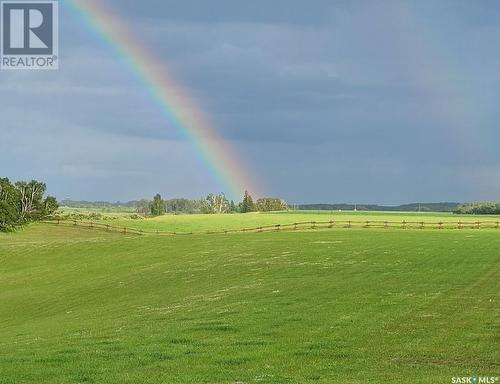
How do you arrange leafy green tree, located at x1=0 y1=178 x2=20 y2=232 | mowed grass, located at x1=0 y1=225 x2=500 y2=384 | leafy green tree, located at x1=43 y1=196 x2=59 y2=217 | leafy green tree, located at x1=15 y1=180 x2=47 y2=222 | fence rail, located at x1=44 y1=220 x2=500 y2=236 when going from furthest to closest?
leafy green tree, located at x1=43 y1=196 x2=59 y2=217
leafy green tree, located at x1=15 y1=180 x2=47 y2=222
fence rail, located at x1=44 y1=220 x2=500 y2=236
leafy green tree, located at x1=0 y1=178 x2=20 y2=232
mowed grass, located at x1=0 y1=225 x2=500 y2=384

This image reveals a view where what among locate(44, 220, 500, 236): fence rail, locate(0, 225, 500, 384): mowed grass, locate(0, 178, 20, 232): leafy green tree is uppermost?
locate(0, 178, 20, 232): leafy green tree

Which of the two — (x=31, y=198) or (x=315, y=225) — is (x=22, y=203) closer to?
(x=31, y=198)

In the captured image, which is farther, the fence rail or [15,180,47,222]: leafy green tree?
[15,180,47,222]: leafy green tree

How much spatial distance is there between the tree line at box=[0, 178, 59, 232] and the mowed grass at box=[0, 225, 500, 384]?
45571 millimetres

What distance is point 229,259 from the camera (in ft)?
180

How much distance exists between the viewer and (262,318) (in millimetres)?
24953

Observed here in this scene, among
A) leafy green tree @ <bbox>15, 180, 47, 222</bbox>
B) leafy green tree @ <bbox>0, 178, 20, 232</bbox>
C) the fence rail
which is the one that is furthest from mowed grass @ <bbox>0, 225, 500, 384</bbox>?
leafy green tree @ <bbox>15, 180, 47, 222</bbox>

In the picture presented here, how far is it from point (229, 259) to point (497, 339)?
3669cm

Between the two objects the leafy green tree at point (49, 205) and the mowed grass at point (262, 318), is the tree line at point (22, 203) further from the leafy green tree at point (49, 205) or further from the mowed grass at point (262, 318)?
the mowed grass at point (262, 318)

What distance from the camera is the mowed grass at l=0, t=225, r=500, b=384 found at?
16.5 meters

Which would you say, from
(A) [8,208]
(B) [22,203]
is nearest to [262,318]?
(A) [8,208]

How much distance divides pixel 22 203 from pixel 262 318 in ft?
321

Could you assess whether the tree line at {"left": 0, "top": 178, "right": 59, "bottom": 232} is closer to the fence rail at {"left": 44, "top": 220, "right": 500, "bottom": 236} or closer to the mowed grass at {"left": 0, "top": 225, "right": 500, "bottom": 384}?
the fence rail at {"left": 44, "top": 220, "right": 500, "bottom": 236}

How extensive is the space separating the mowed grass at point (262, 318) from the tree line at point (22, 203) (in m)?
45.6
